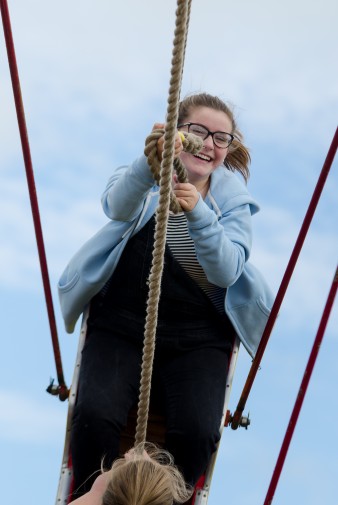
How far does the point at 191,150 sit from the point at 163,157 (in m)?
0.35

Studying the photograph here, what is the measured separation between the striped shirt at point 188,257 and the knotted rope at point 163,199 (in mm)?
461

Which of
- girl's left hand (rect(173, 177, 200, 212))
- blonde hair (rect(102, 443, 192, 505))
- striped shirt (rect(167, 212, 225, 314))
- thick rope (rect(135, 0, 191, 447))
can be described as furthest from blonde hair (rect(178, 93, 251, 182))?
blonde hair (rect(102, 443, 192, 505))

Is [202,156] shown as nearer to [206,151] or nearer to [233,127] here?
[206,151]

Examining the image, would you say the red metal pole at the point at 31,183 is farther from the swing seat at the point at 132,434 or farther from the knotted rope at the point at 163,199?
the knotted rope at the point at 163,199

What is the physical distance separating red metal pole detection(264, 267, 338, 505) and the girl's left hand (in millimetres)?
543

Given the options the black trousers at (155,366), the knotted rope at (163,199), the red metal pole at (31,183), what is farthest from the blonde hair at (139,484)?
the red metal pole at (31,183)

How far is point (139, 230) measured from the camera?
3580mm

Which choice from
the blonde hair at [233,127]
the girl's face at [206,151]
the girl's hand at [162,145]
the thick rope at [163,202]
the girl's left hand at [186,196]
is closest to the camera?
the thick rope at [163,202]

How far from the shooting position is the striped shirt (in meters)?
3.59

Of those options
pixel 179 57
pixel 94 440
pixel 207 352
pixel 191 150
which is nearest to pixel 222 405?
pixel 207 352

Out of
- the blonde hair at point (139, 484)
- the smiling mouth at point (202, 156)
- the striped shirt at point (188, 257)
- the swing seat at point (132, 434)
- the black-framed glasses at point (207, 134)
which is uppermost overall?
the black-framed glasses at point (207, 134)

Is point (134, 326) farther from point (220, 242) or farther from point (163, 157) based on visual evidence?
point (163, 157)

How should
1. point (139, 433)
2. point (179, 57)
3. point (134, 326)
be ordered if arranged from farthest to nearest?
point (134, 326) < point (139, 433) < point (179, 57)

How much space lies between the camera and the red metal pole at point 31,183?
3537mm
